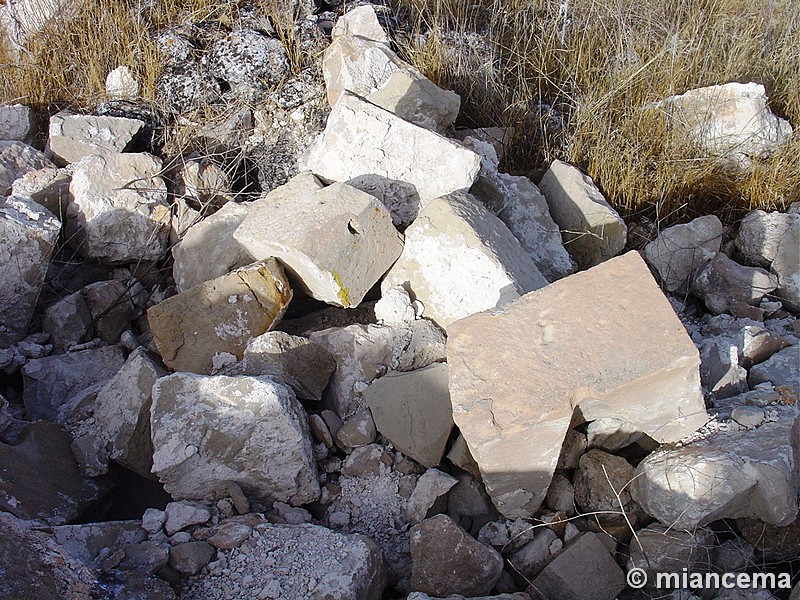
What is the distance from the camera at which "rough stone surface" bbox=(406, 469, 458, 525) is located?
2340 mm

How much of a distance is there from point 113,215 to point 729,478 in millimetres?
2859

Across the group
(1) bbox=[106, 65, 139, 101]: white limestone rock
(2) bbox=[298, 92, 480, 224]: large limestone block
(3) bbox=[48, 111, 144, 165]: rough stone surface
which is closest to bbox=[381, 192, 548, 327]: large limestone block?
(2) bbox=[298, 92, 480, 224]: large limestone block

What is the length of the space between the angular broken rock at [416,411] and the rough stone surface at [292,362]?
9.2 inches

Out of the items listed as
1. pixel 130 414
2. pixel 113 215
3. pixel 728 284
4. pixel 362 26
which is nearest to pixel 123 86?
pixel 113 215

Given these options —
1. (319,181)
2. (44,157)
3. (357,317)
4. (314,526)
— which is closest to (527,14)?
(319,181)

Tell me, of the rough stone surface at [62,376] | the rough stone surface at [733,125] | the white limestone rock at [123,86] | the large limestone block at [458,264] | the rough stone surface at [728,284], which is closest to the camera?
the large limestone block at [458,264]

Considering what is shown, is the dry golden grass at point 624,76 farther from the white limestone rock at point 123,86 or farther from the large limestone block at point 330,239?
the white limestone rock at point 123,86

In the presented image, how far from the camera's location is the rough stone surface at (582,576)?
2.12 m

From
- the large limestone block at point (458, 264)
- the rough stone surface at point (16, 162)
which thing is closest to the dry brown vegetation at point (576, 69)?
the rough stone surface at point (16, 162)

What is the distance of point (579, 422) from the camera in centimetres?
229

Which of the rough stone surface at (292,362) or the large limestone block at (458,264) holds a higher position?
the large limestone block at (458,264)

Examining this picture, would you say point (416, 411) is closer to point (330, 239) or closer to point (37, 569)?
point (330, 239)

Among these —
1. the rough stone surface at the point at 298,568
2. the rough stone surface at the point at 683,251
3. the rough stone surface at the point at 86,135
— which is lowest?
the rough stone surface at the point at 683,251

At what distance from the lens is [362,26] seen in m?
4.16
